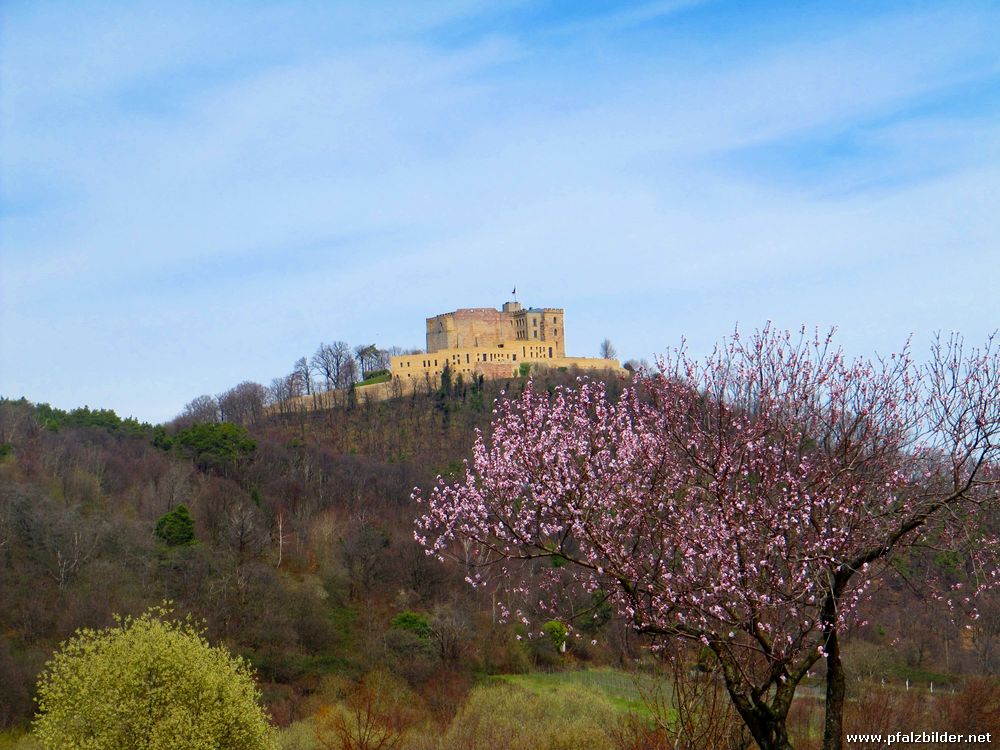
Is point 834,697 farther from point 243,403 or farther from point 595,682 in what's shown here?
point 243,403

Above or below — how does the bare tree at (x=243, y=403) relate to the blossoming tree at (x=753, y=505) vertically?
above

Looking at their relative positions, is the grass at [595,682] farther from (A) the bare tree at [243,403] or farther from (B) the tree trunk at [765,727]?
(A) the bare tree at [243,403]

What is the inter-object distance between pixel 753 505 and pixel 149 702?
551 inches

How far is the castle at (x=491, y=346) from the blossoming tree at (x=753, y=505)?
74.4 m

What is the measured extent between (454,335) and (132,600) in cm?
6657

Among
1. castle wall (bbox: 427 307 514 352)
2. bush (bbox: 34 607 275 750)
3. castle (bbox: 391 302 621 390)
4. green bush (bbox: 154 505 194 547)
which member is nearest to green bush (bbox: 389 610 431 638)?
green bush (bbox: 154 505 194 547)

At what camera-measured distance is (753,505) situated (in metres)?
8.69

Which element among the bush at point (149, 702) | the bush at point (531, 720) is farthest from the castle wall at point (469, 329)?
the bush at point (149, 702)

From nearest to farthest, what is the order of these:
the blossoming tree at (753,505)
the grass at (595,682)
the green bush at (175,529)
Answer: the blossoming tree at (753,505) < the grass at (595,682) < the green bush at (175,529)

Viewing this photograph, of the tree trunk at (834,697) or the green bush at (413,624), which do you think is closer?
the tree trunk at (834,697)

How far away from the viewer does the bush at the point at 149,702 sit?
18562mm

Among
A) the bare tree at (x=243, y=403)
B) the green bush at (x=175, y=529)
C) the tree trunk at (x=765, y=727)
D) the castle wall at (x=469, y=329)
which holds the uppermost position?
the castle wall at (x=469, y=329)

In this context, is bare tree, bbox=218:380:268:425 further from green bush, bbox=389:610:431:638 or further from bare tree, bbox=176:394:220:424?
green bush, bbox=389:610:431:638

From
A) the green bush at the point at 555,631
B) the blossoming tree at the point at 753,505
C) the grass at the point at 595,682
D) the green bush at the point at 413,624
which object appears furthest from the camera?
the green bush at the point at 413,624
